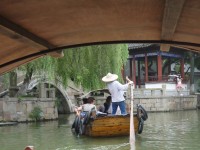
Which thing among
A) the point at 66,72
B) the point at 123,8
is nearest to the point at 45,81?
the point at 66,72

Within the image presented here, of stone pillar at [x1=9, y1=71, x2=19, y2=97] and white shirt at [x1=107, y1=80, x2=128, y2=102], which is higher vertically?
stone pillar at [x1=9, y1=71, x2=19, y2=97]

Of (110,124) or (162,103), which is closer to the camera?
(110,124)

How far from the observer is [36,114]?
15.6 meters

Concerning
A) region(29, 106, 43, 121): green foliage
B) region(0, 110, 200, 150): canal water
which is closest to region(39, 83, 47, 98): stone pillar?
region(29, 106, 43, 121): green foliage

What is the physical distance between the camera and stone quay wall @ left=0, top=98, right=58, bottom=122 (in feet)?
48.9

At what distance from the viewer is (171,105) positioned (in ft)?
71.3

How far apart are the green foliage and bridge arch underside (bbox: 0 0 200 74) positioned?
1209cm

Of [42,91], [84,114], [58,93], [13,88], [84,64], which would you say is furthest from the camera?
[58,93]

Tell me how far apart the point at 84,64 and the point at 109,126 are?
4.63 metres

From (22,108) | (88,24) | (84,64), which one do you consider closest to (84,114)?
(84,64)

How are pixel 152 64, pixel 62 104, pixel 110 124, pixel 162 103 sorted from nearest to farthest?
1. pixel 110 124
2. pixel 62 104
3. pixel 162 103
4. pixel 152 64

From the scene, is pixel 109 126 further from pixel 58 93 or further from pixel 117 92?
pixel 58 93

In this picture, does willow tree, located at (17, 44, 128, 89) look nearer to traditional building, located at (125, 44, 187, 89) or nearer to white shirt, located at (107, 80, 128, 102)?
white shirt, located at (107, 80, 128, 102)

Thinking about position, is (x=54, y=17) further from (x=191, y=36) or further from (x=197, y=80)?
(x=197, y=80)
